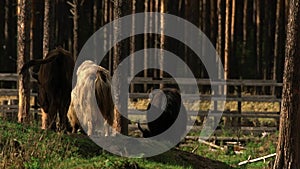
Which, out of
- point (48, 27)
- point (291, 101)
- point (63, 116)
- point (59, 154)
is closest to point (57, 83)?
point (63, 116)

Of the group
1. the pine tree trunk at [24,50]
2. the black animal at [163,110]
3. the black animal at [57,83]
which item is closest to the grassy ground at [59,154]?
the black animal at [57,83]

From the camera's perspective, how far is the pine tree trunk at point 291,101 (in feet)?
47.7

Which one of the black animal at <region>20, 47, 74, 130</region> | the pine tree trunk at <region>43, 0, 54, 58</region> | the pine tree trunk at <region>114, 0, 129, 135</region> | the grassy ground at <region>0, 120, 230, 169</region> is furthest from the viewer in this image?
the pine tree trunk at <region>43, 0, 54, 58</region>

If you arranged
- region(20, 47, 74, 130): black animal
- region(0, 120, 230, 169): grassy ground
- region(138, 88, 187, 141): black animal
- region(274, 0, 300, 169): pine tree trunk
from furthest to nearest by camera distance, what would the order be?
region(138, 88, 187, 141): black animal, region(274, 0, 300, 169): pine tree trunk, region(20, 47, 74, 130): black animal, region(0, 120, 230, 169): grassy ground

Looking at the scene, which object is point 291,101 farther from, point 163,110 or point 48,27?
point 48,27

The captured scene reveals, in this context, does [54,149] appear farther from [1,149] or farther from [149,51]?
[149,51]

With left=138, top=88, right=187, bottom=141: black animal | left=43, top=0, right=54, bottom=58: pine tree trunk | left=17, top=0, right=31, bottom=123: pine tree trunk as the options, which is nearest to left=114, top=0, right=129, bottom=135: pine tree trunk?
left=138, top=88, right=187, bottom=141: black animal

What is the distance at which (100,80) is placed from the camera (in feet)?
48.2

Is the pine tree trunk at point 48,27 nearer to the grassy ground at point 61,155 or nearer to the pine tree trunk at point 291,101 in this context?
the grassy ground at point 61,155

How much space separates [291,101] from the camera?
1484 centimetres

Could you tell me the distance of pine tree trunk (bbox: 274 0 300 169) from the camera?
47.7 ft

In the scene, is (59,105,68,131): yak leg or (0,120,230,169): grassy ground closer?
(0,120,230,169): grassy ground

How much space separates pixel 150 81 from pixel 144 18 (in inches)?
560

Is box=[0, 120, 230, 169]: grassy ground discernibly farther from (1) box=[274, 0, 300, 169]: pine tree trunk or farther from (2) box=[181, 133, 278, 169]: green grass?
(2) box=[181, 133, 278, 169]: green grass
